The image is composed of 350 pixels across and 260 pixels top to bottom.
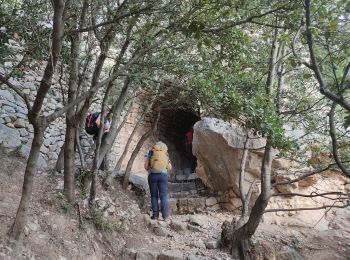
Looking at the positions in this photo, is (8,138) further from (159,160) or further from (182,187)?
(182,187)

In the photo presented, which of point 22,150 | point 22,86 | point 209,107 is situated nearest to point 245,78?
point 209,107

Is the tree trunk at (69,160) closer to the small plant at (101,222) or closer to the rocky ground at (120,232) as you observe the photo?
the rocky ground at (120,232)

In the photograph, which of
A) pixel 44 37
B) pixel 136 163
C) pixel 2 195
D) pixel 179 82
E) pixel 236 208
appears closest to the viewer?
pixel 44 37

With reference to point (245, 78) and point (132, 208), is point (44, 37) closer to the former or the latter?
point (245, 78)

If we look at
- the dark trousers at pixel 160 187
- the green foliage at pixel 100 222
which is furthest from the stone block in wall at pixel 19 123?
the green foliage at pixel 100 222

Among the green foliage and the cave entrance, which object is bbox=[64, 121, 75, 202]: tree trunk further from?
the cave entrance

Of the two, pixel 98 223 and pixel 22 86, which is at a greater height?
pixel 22 86

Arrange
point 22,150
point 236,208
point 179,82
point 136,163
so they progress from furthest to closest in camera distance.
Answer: point 136,163
point 236,208
point 22,150
point 179,82

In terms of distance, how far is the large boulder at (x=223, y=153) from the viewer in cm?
767

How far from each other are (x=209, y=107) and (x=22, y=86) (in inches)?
218

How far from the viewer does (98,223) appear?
536 centimetres

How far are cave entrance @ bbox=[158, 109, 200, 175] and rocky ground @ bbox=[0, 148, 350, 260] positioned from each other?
5977mm

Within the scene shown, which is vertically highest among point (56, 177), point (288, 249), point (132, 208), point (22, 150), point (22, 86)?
point (22, 86)

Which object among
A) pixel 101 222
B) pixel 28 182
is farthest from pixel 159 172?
pixel 28 182
